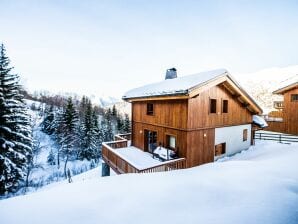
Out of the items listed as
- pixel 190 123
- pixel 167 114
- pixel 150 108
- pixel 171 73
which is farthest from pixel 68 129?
pixel 190 123

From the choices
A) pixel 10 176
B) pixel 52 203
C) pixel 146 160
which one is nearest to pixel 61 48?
pixel 10 176

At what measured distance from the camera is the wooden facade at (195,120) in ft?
32.4

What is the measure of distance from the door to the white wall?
419 centimetres

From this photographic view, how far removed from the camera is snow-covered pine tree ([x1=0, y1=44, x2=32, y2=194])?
13221 millimetres

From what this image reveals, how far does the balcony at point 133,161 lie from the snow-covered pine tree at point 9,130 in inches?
278

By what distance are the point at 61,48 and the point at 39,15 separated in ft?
40.9

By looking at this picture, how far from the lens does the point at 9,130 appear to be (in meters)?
13.4

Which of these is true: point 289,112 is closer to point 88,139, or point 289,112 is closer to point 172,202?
point 172,202

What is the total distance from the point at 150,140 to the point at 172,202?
9903 millimetres

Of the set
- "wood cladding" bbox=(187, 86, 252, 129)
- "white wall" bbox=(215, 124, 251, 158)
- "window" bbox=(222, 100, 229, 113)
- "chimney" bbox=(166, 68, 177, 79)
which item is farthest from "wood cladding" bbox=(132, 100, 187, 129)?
"chimney" bbox=(166, 68, 177, 79)

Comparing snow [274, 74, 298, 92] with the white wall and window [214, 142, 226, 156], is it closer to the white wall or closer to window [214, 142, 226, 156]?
the white wall

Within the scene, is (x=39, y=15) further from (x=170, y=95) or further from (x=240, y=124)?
(x=240, y=124)

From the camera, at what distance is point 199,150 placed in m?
10.4

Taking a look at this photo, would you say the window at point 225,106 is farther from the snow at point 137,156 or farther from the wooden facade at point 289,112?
the wooden facade at point 289,112
